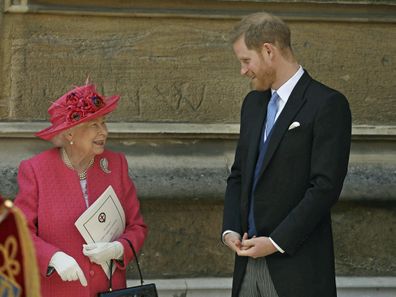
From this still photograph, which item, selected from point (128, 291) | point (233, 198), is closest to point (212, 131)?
point (233, 198)

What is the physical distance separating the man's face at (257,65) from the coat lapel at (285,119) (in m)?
0.12

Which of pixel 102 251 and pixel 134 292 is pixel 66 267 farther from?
pixel 134 292

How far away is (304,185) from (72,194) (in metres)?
0.93

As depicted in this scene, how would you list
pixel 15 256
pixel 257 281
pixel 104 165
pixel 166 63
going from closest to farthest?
pixel 15 256, pixel 257 281, pixel 104 165, pixel 166 63

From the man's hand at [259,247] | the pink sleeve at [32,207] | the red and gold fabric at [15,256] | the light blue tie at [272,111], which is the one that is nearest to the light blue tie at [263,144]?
the light blue tie at [272,111]

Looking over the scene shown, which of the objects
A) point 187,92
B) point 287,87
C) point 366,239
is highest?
point 287,87

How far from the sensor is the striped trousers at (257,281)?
3.76m

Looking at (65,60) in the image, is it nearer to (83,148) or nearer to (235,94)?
(235,94)

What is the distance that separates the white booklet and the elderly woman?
3 centimetres

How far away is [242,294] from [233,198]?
403 mm

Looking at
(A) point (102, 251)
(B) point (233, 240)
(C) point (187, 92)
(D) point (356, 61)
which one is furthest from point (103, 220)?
(D) point (356, 61)

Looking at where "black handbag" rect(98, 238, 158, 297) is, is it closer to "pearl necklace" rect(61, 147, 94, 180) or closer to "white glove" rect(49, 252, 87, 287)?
"white glove" rect(49, 252, 87, 287)

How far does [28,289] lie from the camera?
8.93 ft

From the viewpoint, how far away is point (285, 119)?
374 centimetres
